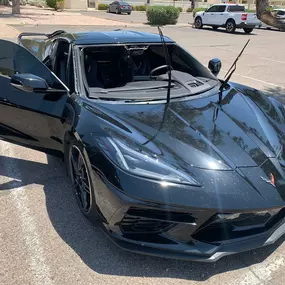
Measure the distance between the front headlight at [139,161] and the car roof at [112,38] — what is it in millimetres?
1438

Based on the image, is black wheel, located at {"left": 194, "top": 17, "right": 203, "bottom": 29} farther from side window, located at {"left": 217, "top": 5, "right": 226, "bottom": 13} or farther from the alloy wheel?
the alloy wheel

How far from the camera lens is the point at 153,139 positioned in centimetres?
241

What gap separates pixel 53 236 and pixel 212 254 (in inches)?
47.6

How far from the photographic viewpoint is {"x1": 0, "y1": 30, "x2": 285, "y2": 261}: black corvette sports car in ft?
6.76

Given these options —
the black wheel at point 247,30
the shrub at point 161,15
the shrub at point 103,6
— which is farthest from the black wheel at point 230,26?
the shrub at point 103,6

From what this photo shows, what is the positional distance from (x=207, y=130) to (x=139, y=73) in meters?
1.49

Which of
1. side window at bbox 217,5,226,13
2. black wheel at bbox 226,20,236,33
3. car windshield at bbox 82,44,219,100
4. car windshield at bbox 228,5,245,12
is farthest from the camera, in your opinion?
side window at bbox 217,5,226,13

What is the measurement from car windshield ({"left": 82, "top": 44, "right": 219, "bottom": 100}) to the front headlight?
29.7 inches

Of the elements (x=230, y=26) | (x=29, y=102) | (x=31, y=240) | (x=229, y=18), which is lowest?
(x=230, y=26)

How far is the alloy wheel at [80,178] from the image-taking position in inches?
101

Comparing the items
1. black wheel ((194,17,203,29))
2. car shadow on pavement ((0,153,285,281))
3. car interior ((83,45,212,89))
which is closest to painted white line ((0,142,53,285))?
car shadow on pavement ((0,153,285,281))

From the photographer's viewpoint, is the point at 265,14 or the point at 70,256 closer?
the point at 70,256

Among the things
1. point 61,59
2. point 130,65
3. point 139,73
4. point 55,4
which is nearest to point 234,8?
point 139,73

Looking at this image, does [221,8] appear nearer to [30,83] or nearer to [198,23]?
[198,23]
